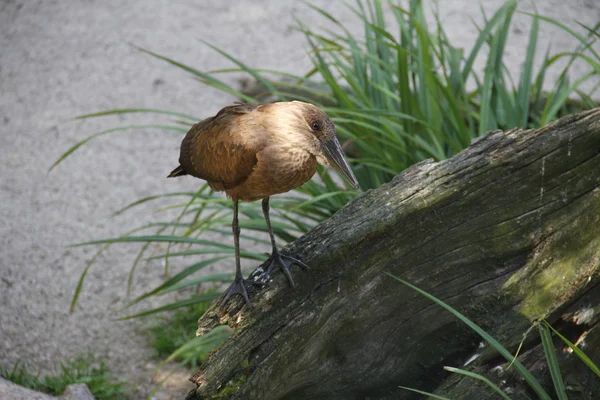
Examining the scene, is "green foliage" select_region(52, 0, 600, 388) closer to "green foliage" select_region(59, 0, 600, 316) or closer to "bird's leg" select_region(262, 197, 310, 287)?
"green foliage" select_region(59, 0, 600, 316)

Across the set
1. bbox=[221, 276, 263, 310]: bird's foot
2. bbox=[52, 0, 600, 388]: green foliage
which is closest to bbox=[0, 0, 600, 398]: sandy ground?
bbox=[52, 0, 600, 388]: green foliage

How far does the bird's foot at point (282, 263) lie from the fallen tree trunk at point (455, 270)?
0.04 meters

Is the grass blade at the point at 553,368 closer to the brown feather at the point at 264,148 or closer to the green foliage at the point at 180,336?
the brown feather at the point at 264,148

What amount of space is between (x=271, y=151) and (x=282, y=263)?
39 cm

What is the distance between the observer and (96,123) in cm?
542

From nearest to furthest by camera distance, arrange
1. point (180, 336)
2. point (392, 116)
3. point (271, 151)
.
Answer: point (271, 151) → point (392, 116) → point (180, 336)

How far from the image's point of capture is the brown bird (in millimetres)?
2434

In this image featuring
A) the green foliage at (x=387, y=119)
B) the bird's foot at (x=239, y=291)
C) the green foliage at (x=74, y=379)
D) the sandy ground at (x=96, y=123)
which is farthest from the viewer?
the sandy ground at (x=96, y=123)

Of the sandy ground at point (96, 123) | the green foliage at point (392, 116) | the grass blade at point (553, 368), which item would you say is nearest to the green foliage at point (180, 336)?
the sandy ground at point (96, 123)

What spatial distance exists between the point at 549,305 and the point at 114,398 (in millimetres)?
1958

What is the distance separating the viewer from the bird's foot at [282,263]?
248 cm

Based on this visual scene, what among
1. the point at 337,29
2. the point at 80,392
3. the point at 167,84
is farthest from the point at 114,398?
the point at 337,29

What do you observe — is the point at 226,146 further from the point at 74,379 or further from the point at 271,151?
the point at 74,379

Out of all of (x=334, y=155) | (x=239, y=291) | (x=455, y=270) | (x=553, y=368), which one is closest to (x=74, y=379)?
(x=239, y=291)
